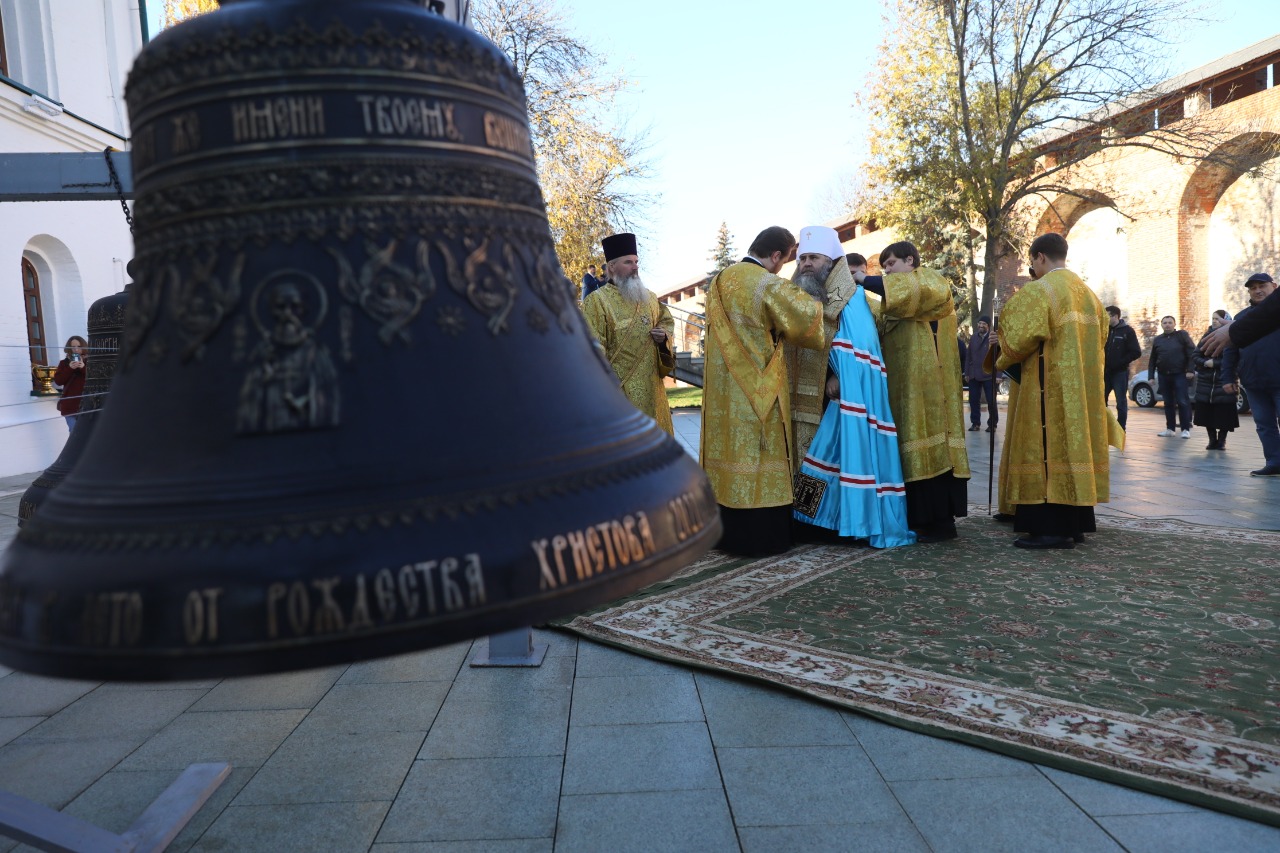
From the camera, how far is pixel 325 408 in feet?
2.52

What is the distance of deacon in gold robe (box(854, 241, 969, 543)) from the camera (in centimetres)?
588

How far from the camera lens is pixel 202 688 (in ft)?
11.7

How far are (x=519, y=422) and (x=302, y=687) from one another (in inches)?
119

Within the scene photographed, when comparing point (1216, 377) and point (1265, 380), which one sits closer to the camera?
point (1265, 380)

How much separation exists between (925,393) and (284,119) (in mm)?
5675

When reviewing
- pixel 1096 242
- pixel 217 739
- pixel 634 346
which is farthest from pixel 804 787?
pixel 1096 242

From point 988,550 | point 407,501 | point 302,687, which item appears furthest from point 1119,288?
point 407,501

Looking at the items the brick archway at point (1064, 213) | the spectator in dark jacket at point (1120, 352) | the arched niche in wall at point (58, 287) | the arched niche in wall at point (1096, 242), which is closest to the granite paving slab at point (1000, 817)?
the arched niche in wall at point (58, 287)

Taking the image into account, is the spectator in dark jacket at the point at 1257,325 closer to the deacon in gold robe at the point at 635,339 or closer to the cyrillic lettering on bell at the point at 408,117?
the deacon in gold robe at the point at 635,339

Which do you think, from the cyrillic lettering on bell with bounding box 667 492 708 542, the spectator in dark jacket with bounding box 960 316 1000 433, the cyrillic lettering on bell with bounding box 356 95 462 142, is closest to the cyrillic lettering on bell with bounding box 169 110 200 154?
the cyrillic lettering on bell with bounding box 356 95 462 142

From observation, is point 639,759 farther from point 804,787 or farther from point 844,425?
point 844,425

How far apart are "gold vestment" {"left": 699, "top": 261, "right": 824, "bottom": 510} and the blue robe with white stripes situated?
1.35ft

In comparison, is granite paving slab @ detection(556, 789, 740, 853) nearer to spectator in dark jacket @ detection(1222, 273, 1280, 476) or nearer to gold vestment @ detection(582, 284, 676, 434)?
gold vestment @ detection(582, 284, 676, 434)

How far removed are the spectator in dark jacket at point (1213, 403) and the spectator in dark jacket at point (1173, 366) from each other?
4.82ft
